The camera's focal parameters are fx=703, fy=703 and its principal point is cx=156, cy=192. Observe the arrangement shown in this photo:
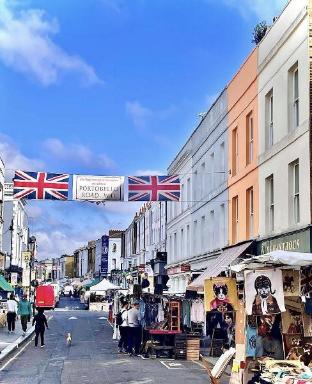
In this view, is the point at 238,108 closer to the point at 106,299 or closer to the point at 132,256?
the point at 106,299

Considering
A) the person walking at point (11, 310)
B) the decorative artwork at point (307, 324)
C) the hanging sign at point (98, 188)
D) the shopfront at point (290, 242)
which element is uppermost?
the hanging sign at point (98, 188)

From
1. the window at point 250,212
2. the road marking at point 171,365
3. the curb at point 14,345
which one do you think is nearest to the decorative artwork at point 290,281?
the road marking at point 171,365

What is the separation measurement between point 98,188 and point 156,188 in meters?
2.23

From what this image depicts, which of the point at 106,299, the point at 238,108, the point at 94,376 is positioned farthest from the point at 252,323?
the point at 106,299

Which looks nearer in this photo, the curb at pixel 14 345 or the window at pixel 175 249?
the curb at pixel 14 345

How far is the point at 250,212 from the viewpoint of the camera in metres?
25.8

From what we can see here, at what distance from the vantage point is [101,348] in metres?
26.2

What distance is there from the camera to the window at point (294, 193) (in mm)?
20266

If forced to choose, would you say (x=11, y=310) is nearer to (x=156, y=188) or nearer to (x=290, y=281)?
(x=156, y=188)

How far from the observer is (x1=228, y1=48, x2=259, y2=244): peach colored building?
2478cm

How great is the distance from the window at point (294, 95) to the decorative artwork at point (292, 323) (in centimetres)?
831

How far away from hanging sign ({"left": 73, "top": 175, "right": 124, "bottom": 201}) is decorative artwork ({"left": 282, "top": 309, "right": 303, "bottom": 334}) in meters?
13.2

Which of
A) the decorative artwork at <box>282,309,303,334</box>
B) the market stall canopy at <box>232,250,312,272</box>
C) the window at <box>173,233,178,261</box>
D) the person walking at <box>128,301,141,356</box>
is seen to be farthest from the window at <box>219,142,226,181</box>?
the market stall canopy at <box>232,250,312,272</box>

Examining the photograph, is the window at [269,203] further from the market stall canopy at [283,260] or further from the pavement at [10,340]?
the market stall canopy at [283,260]
